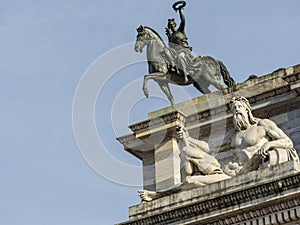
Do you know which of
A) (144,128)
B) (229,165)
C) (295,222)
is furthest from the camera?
(144,128)

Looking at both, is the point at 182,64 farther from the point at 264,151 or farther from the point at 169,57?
the point at 264,151

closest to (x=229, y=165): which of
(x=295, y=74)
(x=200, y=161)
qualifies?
(x=200, y=161)

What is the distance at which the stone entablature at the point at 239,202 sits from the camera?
34438 millimetres

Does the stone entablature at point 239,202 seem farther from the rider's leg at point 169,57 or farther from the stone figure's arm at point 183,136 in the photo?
the rider's leg at point 169,57

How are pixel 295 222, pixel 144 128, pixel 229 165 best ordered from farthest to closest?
pixel 144 128
pixel 229 165
pixel 295 222

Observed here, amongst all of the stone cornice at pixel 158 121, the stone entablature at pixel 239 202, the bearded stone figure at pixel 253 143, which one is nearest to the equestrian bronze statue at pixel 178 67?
the stone cornice at pixel 158 121

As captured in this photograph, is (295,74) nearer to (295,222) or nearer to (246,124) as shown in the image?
(246,124)

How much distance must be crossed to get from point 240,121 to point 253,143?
0.82 m

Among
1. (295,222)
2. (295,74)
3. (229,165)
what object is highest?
(295,74)

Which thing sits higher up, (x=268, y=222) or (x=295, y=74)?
(x=295, y=74)

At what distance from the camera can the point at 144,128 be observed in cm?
3981

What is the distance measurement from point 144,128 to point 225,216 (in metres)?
5.52

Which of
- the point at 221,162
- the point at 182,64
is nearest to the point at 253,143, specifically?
the point at 221,162

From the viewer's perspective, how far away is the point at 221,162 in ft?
124
